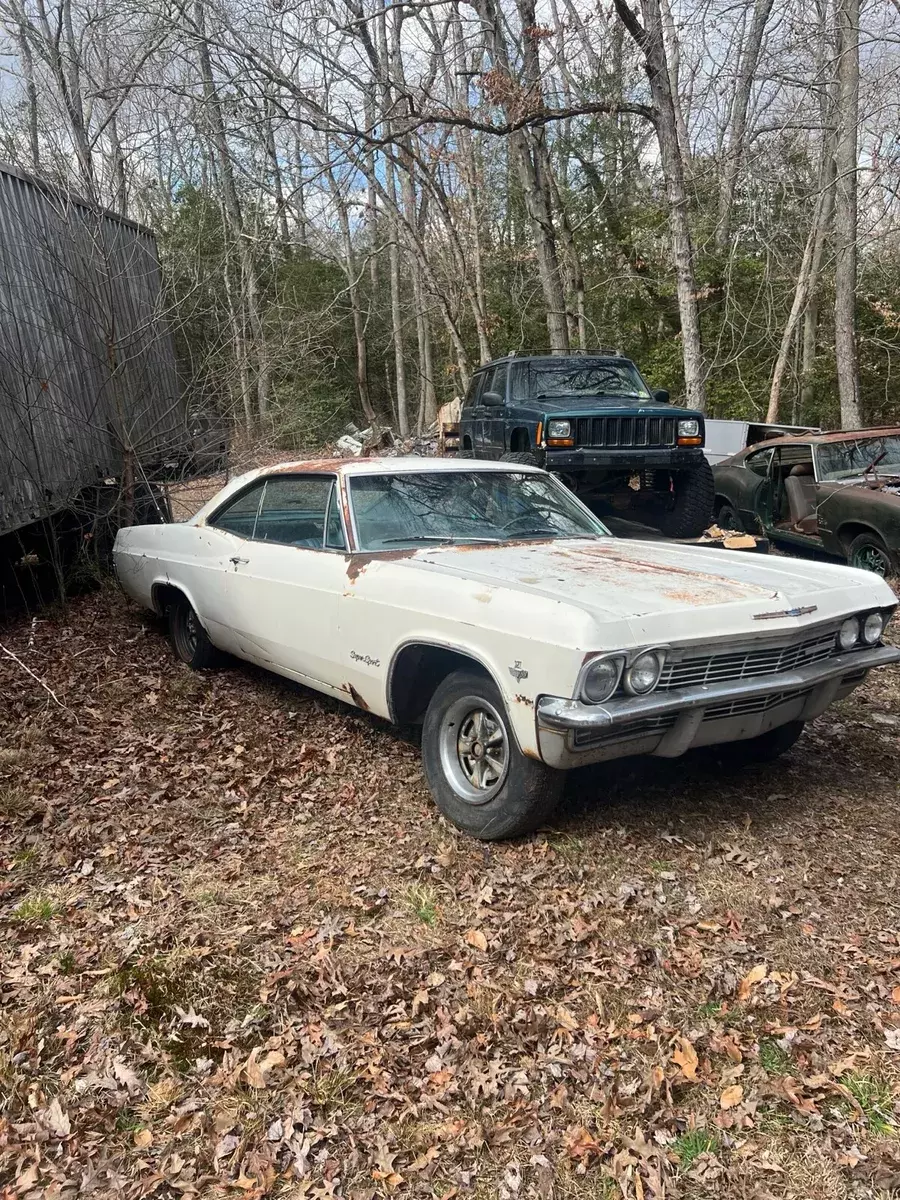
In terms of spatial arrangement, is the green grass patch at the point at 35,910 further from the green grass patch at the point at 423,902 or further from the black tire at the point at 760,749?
the black tire at the point at 760,749

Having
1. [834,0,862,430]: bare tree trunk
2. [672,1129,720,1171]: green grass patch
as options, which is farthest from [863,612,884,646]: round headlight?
[834,0,862,430]: bare tree trunk

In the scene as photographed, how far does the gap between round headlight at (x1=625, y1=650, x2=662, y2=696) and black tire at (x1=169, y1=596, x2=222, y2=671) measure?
Answer: 3482 mm

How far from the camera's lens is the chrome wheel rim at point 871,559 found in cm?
762

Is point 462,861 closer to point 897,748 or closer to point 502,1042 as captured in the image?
point 502,1042

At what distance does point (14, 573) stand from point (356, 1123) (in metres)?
6.19

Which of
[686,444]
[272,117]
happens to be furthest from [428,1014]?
[272,117]

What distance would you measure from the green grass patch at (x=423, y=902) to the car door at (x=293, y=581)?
1306 millimetres

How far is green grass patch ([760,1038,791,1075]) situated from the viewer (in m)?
2.46

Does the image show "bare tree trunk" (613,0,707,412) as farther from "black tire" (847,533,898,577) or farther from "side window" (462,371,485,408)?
"black tire" (847,533,898,577)

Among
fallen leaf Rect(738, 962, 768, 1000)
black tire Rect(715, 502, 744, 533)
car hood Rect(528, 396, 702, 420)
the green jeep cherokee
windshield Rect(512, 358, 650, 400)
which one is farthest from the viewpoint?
black tire Rect(715, 502, 744, 533)

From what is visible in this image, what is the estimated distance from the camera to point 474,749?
3.75 metres

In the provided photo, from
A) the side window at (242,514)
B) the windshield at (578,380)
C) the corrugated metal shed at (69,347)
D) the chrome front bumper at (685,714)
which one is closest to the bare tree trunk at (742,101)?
the windshield at (578,380)

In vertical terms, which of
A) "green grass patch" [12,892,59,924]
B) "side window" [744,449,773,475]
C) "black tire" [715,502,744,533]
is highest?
"side window" [744,449,773,475]

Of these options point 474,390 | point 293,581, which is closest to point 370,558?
point 293,581
